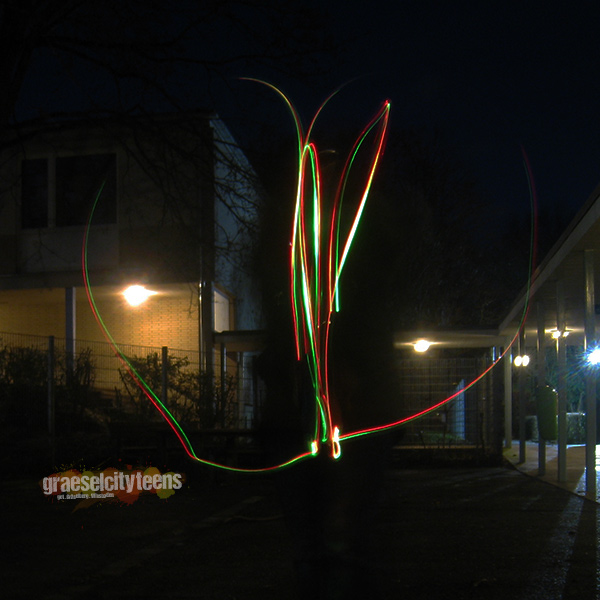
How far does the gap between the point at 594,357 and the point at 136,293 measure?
11.2m

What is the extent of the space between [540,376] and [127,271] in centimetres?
941

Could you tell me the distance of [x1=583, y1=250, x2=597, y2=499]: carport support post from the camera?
27.7ft

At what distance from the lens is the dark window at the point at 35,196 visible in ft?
58.7

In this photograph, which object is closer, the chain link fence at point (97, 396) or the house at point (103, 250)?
the chain link fence at point (97, 396)

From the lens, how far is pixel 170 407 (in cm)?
1382

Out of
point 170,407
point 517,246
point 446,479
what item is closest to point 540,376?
point 446,479

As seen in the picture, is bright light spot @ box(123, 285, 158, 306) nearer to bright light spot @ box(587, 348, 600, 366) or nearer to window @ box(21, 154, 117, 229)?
window @ box(21, 154, 117, 229)

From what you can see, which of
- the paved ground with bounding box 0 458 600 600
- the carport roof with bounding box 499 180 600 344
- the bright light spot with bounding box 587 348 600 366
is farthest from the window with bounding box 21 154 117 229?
the bright light spot with bounding box 587 348 600 366

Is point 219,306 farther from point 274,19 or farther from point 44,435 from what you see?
point 274,19

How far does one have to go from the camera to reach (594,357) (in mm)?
8508

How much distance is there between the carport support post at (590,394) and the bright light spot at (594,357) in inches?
2.7

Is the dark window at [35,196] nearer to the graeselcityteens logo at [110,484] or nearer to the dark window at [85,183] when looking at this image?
the dark window at [85,183]

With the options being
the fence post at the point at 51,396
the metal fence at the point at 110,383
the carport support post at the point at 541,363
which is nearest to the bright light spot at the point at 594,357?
the carport support post at the point at 541,363

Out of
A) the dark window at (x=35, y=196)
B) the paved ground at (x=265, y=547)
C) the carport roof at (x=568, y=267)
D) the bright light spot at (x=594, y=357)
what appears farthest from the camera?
the dark window at (x=35, y=196)
